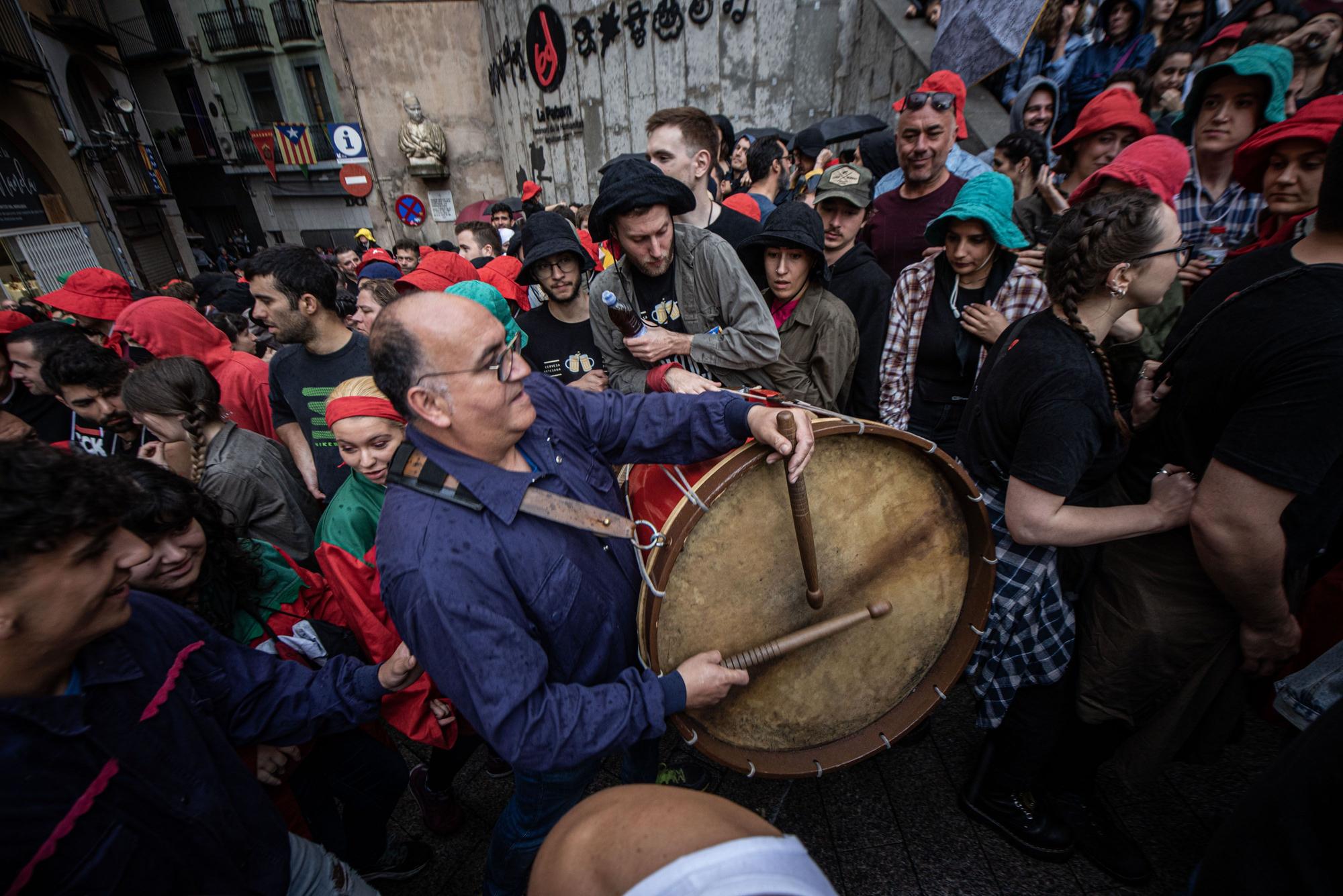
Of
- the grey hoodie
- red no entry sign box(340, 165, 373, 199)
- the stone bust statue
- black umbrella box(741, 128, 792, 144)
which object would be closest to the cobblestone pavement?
the grey hoodie

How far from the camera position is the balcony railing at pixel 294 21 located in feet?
82.3

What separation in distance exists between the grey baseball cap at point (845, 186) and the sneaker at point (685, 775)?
334 centimetres

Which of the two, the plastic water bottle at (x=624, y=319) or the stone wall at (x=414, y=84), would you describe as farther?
the stone wall at (x=414, y=84)

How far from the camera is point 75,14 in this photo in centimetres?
1967

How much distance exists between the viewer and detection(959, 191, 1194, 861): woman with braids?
160 centimetres

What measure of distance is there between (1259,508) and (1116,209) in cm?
91

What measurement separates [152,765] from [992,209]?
139 inches

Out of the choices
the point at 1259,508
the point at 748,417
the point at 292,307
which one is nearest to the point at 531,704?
the point at 748,417

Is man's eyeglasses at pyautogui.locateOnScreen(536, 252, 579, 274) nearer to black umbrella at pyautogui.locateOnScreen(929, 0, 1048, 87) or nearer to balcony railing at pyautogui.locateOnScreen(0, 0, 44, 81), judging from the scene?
black umbrella at pyautogui.locateOnScreen(929, 0, 1048, 87)

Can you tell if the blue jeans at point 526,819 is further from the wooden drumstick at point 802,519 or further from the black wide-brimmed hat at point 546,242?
the black wide-brimmed hat at point 546,242

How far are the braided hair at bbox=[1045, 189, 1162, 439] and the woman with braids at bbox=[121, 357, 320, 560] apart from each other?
341 cm

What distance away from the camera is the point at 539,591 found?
59.7 inches

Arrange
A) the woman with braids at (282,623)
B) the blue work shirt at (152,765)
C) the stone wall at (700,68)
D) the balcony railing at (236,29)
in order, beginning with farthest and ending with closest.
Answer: the balcony railing at (236,29) < the stone wall at (700,68) < the woman with braids at (282,623) < the blue work shirt at (152,765)

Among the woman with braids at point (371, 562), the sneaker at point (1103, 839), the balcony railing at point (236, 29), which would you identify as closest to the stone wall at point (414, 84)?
the balcony railing at point (236, 29)
